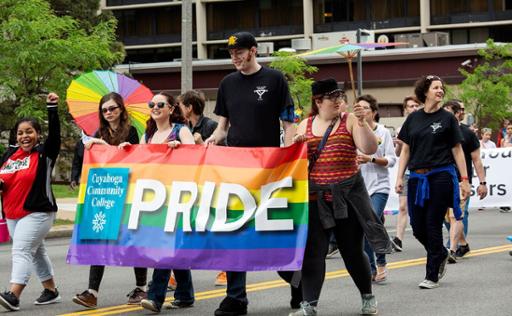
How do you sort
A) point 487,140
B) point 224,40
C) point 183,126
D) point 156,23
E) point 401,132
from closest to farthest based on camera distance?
point 183,126 → point 401,132 → point 487,140 → point 224,40 → point 156,23

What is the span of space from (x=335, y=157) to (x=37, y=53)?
15.1m

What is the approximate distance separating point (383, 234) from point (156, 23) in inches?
2611

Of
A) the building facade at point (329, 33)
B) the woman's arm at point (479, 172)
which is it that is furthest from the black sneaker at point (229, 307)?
the building facade at point (329, 33)

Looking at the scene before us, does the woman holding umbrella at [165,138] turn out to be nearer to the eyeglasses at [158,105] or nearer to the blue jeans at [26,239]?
the eyeglasses at [158,105]

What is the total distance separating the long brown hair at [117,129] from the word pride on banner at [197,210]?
1.66ft

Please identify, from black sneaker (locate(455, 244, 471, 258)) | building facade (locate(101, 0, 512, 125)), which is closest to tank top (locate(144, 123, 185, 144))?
black sneaker (locate(455, 244, 471, 258))

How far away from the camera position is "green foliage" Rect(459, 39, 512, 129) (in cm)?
4781

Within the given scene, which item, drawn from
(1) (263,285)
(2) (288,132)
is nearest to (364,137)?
(2) (288,132)

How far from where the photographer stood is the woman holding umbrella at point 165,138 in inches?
384

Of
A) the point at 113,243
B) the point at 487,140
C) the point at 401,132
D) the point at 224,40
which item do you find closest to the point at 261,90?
the point at 113,243

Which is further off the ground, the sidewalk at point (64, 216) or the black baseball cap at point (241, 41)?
the black baseball cap at point (241, 41)

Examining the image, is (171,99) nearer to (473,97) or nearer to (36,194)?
(36,194)

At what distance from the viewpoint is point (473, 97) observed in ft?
157

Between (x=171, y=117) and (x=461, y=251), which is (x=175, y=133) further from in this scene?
(x=461, y=251)
